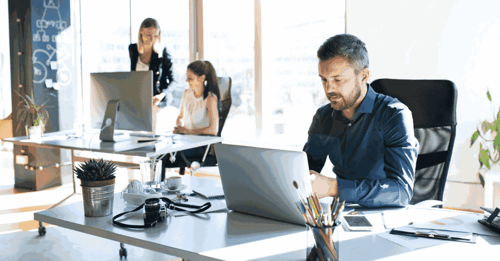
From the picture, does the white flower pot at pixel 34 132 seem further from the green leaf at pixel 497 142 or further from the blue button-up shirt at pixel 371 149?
the green leaf at pixel 497 142

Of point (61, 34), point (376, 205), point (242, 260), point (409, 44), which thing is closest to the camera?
Answer: point (242, 260)

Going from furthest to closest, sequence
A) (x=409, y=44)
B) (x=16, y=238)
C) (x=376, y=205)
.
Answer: (x=409, y=44) → (x=16, y=238) → (x=376, y=205)

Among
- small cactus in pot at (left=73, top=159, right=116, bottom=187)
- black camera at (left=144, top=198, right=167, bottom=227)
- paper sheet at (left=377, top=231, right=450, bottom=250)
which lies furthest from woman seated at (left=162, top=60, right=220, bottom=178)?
paper sheet at (left=377, top=231, right=450, bottom=250)

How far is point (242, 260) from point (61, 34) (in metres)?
4.26

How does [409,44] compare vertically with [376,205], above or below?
above

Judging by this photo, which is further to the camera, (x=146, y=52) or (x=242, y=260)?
(x=146, y=52)

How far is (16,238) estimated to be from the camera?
2.88 m

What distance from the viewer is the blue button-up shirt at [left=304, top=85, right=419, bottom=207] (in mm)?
1342

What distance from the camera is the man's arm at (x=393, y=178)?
1332 millimetres

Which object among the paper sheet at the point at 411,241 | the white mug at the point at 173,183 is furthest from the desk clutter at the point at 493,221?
the white mug at the point at 173,183

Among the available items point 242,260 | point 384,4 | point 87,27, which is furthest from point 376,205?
point 87,27

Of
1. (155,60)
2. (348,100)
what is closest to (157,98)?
(155,60)

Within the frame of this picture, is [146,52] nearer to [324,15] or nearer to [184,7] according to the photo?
[184,7]

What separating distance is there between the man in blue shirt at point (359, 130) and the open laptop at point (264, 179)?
0.25 meters
